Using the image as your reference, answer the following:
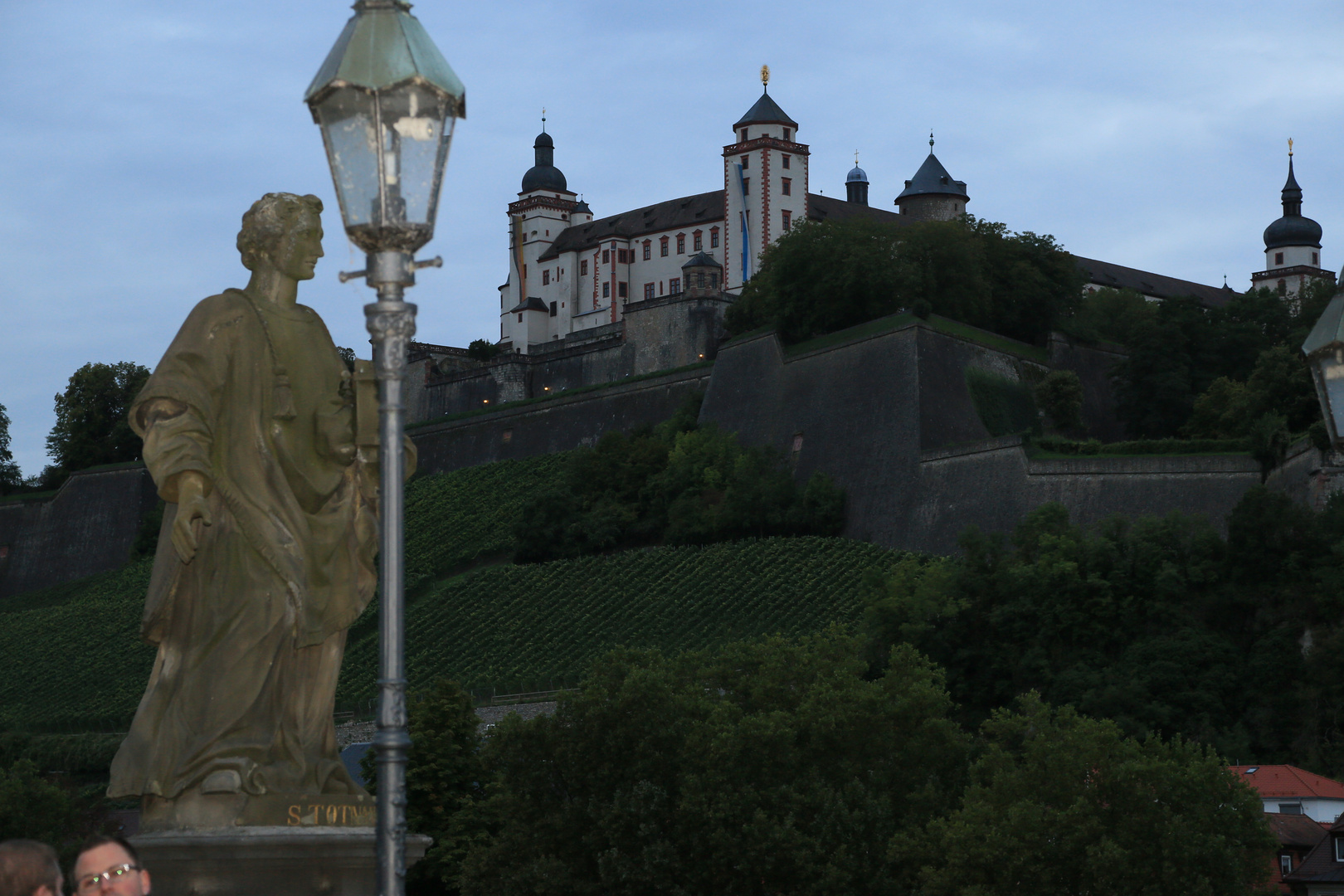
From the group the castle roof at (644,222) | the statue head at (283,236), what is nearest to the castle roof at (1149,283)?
the castle roof at (644,222)

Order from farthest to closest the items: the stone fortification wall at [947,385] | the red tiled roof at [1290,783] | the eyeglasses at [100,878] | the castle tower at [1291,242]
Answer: the castle tower at [1291,242]
the stone fortification wall at [947,385]
the red tiled roof at [1290,783]
the eyeglasses at [100,878]

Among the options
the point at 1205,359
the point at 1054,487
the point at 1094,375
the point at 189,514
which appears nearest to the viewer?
the point at 189,514

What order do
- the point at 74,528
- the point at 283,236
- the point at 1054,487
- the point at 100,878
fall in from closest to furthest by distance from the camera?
1. the point at 100,878
2. the point at 283,236
3. the point at 1054,487
4. the point at 74,528

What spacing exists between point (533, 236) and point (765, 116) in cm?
1667

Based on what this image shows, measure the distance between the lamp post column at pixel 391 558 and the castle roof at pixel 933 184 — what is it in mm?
87867

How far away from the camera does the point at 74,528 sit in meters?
88.9

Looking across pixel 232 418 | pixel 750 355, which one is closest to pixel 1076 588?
pixel 750 355

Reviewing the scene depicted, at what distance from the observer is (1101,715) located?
4578 centimetres

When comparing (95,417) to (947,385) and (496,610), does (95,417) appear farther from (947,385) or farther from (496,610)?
(947,385)

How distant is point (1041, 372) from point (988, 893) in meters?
39.9

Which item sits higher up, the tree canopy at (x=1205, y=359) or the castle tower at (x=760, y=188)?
the castle tower at (x=760, y=188)

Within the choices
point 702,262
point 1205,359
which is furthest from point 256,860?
point 702,262

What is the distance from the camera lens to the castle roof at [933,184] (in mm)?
94000

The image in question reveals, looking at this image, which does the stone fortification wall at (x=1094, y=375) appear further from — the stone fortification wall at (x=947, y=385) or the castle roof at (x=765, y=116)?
the castle roof at (x=765, y=116)
